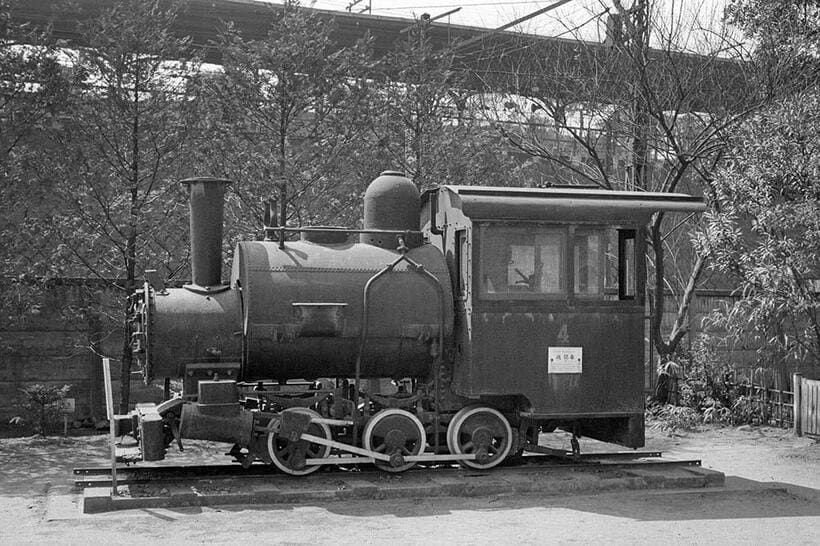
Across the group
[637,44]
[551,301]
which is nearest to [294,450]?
[551,301]

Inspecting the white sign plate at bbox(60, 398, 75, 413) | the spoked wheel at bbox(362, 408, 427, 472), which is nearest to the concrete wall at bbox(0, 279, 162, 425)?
→ the white sign plate at bbox(60, 398, 75, 413)

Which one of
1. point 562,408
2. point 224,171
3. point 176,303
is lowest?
point 562,408

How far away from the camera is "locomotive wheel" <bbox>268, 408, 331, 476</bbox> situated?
9.33m

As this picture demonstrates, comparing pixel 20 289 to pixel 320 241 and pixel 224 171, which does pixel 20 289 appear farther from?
pixel 320 241

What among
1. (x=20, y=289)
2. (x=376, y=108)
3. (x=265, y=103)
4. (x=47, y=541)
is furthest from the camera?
(x=376, y=108)

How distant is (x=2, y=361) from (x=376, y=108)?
6351 mm

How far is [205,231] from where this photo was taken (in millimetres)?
9648

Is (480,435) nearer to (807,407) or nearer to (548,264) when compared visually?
(548,264)

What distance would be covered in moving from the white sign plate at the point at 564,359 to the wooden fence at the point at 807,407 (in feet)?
16.7

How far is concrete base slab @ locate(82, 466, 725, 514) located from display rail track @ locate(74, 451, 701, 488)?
9 cm


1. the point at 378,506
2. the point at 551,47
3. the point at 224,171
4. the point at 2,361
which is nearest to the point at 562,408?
the point at 378,506

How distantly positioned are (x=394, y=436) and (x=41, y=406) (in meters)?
5.97

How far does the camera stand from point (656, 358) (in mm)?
16938

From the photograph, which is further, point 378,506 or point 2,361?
point 2,361
